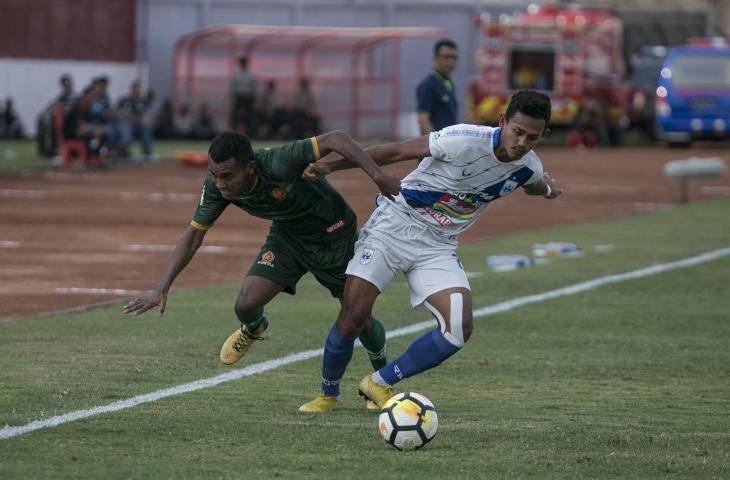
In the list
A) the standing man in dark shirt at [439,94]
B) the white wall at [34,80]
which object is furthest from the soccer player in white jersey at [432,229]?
the white wall at [34,80]

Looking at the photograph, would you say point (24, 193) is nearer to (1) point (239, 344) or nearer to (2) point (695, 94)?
(1) point (239, 344)

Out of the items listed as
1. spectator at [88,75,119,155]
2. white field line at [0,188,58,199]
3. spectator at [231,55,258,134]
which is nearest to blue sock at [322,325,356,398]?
white field line at [0,188,58,199]

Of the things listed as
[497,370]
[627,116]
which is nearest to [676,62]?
[627,116]

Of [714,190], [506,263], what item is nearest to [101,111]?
[714,190]

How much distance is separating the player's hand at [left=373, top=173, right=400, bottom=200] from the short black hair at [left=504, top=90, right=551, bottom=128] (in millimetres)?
708

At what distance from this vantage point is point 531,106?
8047 mm

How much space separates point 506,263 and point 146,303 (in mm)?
8822

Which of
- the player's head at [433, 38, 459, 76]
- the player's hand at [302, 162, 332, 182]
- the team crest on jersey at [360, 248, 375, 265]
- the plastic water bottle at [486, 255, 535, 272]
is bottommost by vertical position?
the plastic water bottle at [486, 255, 535, 272]

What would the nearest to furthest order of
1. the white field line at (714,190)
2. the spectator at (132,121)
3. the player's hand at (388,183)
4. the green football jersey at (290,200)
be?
the player's hand at (388,183), the green football jersey at (290,200), the white field line at (714,190), the spectator at (132,121)

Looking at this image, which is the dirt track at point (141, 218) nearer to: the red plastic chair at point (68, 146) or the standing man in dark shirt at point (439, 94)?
the red plastic chair at point (68, 146)

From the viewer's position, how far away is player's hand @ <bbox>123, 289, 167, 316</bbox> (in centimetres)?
820

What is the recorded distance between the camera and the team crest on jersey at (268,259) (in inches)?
351

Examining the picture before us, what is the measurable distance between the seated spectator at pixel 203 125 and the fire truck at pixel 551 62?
7.20 m

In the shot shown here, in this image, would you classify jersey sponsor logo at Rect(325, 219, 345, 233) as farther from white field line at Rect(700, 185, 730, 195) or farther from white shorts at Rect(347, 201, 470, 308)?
white field line at Rect(700, 185, 730, 195)
